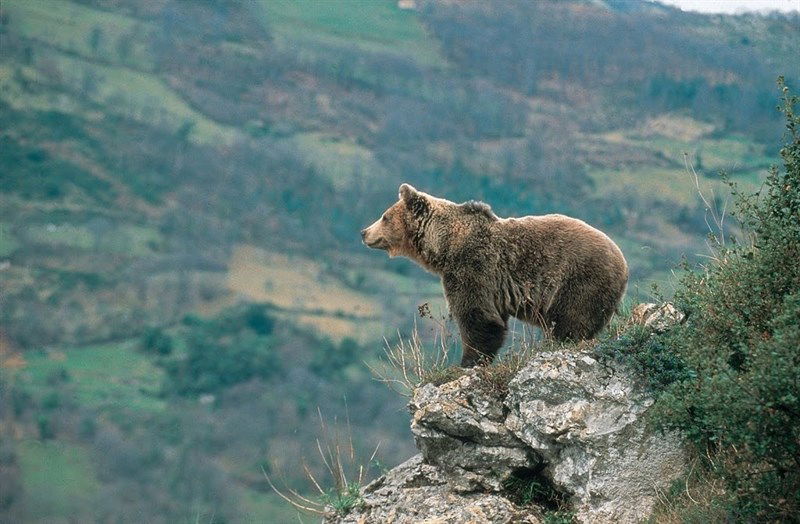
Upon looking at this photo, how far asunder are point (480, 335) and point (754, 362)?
468cm

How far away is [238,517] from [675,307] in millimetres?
88219

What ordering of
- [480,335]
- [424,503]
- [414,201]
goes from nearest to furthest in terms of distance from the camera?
[424,503]
[480,335]
[414,201]

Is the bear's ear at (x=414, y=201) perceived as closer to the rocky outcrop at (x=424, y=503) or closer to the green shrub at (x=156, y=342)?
the rocky outcrop at (x=424, y=503)

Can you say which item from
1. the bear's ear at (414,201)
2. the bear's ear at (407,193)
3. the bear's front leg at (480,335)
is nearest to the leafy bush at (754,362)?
the bear's front leg at (480,335)

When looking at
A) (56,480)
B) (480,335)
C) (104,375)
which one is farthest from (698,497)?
(104,375)

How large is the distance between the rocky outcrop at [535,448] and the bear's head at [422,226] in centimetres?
216

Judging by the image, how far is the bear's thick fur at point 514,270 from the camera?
12.6 meters

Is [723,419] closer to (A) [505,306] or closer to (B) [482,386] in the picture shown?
(B) [482,386]

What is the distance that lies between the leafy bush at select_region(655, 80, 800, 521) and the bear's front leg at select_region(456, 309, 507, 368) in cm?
222

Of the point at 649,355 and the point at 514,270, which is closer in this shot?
the point at 649,355

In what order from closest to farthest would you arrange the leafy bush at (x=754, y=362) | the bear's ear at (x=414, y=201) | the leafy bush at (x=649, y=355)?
1. the leafy bush at (x=754, y=362)
2. the leafy bush at (x=649, y=355)
3. the bear's ear at (x=414, y=201)

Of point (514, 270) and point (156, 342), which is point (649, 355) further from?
point (156, 342)

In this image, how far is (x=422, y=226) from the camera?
14.4m

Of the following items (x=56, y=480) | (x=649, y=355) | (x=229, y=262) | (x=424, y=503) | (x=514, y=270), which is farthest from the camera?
(x=229, y=262)
